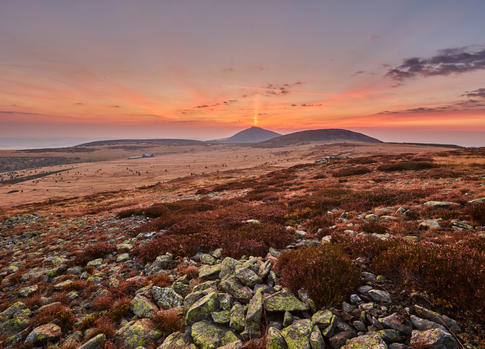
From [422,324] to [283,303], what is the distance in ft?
7.55

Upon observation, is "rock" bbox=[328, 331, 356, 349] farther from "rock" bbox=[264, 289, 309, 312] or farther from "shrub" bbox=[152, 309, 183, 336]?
"shrub" bbox=[152, 309, 183, 336]

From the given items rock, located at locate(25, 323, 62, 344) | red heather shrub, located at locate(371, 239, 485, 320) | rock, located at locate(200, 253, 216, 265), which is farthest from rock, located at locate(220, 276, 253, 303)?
rock, located at locate(25, 323, 62, 344)

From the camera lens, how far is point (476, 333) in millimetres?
3115

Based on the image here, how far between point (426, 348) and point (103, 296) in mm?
7378

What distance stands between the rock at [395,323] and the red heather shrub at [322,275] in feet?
2.55

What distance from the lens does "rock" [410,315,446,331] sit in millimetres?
3205

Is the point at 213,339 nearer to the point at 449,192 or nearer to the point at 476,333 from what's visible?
the point at 476,333

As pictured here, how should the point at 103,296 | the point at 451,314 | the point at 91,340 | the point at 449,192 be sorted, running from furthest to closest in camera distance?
the point at 449,192 < the point at 103,296 < the point at 91,340 < the point at 451,314

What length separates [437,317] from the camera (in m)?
3.33

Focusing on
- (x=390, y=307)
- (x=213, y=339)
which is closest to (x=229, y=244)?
(x=213, y=339)

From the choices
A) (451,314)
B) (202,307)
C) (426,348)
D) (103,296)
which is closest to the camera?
(426,348)

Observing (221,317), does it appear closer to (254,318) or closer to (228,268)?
(254,318)

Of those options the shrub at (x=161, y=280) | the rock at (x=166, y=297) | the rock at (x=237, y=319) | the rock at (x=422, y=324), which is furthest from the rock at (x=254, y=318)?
the shrub at (x=161, y=280)

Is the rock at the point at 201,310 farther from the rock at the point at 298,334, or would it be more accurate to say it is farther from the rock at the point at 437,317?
the rock at the point at 437,317
